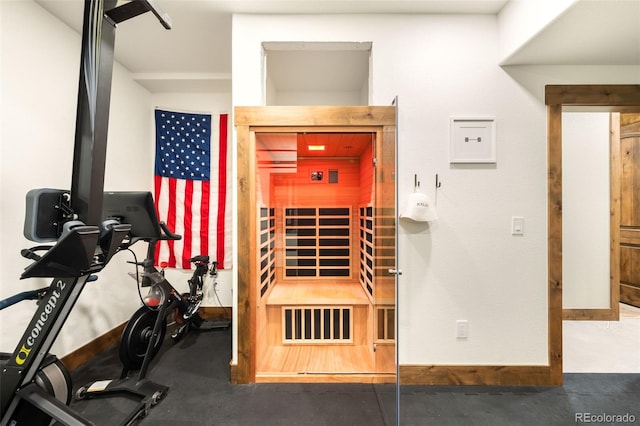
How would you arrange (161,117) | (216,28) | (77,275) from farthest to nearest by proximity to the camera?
1. (161,117)
2. (216,28)
3. (77,275)

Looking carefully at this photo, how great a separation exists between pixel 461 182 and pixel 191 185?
2.76 metres

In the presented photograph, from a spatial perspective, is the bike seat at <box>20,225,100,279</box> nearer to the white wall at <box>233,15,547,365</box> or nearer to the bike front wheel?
the bike front wheel

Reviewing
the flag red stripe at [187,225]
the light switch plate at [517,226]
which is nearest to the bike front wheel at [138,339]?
the flag red stripe at [187,225]

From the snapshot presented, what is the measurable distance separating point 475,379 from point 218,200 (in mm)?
2943

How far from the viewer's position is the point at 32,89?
182cm

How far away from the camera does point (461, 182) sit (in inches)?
76.4

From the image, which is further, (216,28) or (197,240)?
(197,240)

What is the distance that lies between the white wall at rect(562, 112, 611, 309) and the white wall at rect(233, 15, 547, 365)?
1.77m

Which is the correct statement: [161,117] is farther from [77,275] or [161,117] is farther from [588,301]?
[588,301]

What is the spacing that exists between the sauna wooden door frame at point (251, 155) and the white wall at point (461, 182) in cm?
22

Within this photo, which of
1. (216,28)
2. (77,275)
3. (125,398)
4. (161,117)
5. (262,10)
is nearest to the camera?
(77,275)

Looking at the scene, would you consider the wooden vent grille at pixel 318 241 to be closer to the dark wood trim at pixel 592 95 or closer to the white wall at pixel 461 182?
the white wall at pixel 461 182

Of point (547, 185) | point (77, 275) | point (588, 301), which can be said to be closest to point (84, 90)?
point (77, 275)

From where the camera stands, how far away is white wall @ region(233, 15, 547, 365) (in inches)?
75.9
